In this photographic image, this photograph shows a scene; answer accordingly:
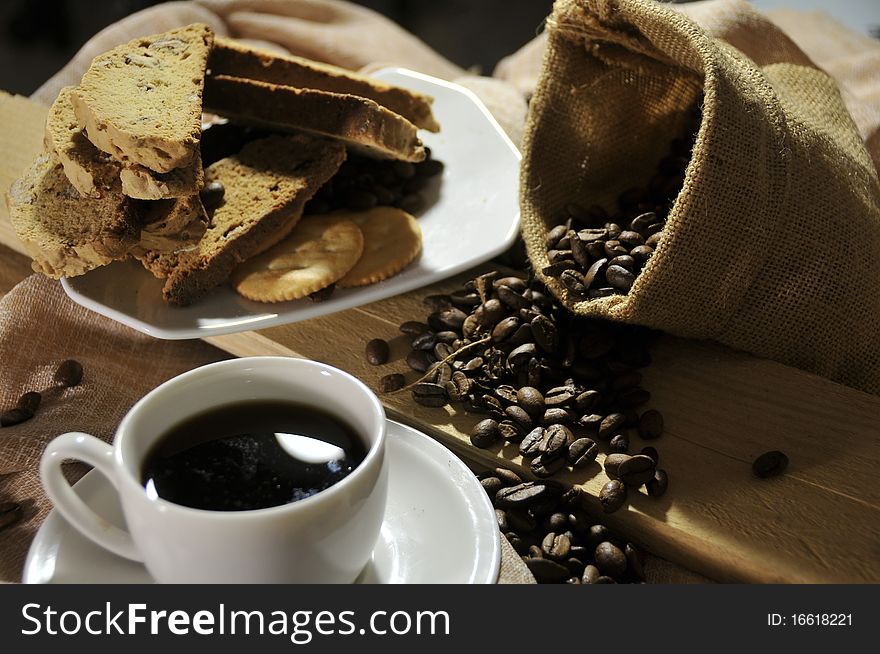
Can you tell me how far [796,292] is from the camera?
1662mm

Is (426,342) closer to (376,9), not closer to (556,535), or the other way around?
(556,535)

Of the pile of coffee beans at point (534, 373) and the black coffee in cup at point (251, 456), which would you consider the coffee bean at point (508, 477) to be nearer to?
the pile of coffee beans at point (534, 373)

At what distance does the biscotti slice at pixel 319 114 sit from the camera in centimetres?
201

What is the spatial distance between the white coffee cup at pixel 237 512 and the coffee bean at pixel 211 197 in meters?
0.81

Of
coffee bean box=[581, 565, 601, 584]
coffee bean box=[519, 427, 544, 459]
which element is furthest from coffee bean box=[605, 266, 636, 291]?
coffee bean box=[581, 565, 601, 584]

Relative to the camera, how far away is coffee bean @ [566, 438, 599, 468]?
1.46 m

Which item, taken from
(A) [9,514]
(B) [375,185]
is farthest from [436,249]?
(A) [9,514]

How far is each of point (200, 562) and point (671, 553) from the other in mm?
720

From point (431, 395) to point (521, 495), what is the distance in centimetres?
28

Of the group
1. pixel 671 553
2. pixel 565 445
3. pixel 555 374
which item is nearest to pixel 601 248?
pixel 555 374

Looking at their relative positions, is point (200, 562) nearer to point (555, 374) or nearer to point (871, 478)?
point (555, 374)

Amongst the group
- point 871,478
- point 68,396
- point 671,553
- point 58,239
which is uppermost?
point 871,478

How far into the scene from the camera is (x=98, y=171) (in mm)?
1842

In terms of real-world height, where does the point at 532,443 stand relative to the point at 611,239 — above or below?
below
